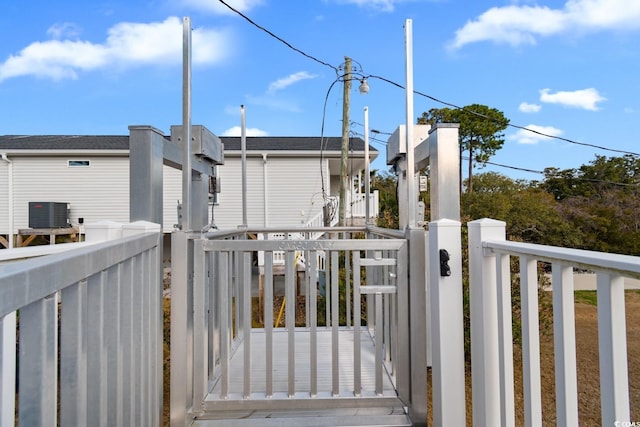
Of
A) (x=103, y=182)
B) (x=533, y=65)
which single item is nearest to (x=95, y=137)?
(x=103, y=182)

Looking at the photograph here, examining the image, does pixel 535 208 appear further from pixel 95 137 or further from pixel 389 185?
pixel 95 137

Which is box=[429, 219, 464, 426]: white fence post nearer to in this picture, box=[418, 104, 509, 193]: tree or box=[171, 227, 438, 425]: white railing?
box=[171, 227, 438, 425]: white railing

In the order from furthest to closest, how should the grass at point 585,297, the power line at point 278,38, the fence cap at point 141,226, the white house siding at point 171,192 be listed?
the white house siding at point 171,192 → the grass at point 585,297 → the power line at point 278,38 → the fence cap at point 141,226

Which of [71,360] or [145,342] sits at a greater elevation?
[71,360]

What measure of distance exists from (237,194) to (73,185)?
4.54m

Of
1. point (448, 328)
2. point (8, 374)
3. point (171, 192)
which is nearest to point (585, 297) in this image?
point (448, 328)

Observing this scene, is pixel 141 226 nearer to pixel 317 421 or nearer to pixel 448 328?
pixel 317 421

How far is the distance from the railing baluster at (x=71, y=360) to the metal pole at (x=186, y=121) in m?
0.82

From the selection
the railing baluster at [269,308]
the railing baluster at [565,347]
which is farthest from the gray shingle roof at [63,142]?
the railing baluster at [565,347]

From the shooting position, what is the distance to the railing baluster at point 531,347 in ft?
3.61

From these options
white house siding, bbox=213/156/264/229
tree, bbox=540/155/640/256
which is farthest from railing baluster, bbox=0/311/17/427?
tree, bbox=540/155/640/256

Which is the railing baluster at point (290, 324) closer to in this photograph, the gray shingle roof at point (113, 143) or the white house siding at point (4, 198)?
the gray shingle roof at point (113, 143)

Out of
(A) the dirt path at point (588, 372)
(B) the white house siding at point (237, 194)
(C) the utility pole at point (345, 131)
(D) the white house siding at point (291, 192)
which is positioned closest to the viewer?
(A) the dirt path at point (588, 372)

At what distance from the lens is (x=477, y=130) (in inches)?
655
